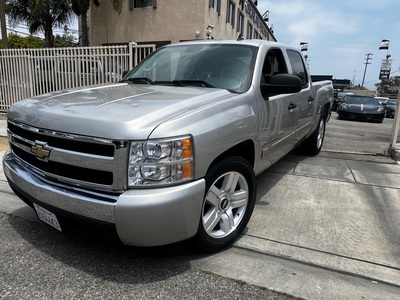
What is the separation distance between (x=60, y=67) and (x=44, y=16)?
38.0ft

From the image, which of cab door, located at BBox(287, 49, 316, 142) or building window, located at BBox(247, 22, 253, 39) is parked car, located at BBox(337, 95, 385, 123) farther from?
building window, located at BBox(247, 22, 253, 39)

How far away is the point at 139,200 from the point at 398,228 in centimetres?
286

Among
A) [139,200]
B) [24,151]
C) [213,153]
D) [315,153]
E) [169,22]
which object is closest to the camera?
[139,200]

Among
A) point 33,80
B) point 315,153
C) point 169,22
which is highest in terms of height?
point 169,22

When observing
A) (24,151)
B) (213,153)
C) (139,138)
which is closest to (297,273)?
(213,153)

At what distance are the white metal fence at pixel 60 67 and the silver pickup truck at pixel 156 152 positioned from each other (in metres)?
5.84

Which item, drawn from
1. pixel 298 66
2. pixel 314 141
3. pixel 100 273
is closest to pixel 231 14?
pixel 314 141

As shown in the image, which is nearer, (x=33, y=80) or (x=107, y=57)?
(x=107, y=57)

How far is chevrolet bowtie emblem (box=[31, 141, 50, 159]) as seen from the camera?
2635 millimetres

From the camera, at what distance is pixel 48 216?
2.76 metres

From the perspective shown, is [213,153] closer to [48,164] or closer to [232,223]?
[232,223]

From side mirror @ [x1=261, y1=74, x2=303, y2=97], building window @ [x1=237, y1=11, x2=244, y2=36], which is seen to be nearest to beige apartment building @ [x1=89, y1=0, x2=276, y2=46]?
building window @ [x1=237, y1=11, x2=244, y2=36]

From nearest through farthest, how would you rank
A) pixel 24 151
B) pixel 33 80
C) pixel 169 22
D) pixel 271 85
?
pixel 24 151 → pixel 271 85 → pixel 33 80 → pixel 169 22

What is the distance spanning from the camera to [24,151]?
2994mm
